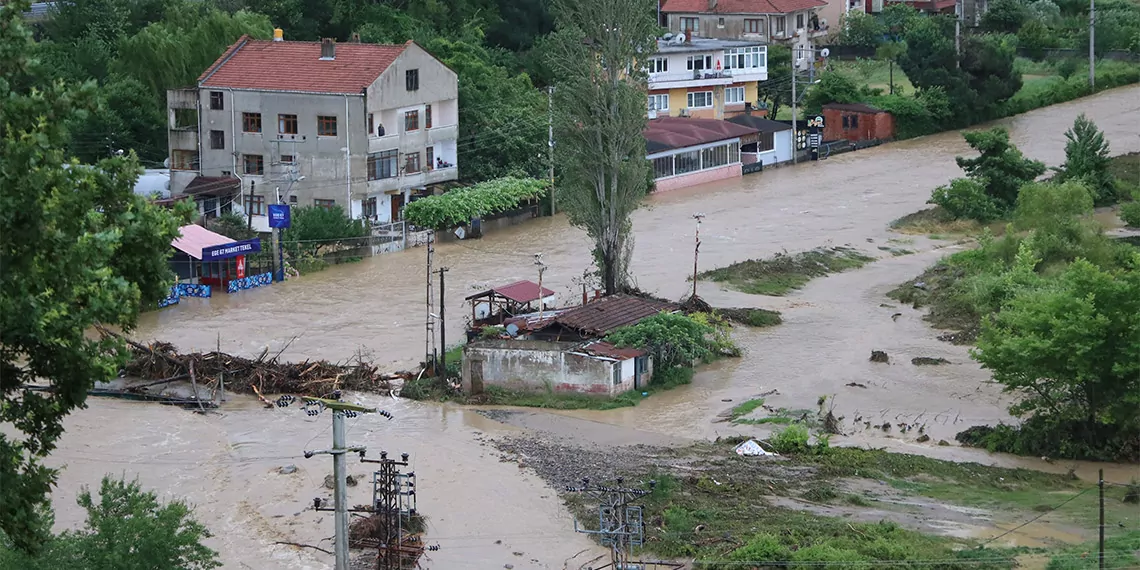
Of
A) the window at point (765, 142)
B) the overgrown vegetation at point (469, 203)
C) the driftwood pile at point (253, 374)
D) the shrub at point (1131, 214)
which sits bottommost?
the driftwood pile at point (253, 374)

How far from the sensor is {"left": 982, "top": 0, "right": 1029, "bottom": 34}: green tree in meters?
73.2

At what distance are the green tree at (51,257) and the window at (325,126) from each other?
1178 inches

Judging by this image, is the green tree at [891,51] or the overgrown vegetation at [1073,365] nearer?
the overgrown vegetation at [1073,365]

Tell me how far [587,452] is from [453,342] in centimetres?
719

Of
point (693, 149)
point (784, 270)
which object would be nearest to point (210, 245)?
point (784, 270)

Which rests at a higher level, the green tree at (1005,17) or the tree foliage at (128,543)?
the green tree at (1005,17)

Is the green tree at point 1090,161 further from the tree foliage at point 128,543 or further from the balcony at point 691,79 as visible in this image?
the tree foliage at point 128,543

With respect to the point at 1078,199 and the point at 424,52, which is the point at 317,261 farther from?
the point at 1078,199

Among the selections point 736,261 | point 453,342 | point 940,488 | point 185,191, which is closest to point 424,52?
point 185,191

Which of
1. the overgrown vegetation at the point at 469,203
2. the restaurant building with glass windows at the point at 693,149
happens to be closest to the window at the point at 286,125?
the overgrown vegetation at the point at 469,203

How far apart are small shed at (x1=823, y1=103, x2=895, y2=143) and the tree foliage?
43.3 m

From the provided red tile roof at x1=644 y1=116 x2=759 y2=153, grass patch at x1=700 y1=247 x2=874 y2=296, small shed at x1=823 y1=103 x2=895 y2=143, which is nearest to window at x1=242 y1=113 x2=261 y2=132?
red tile roof at x1=644 y1=116 x2=759 y2=153

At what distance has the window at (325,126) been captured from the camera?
141 ft

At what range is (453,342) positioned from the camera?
32.3 meters
